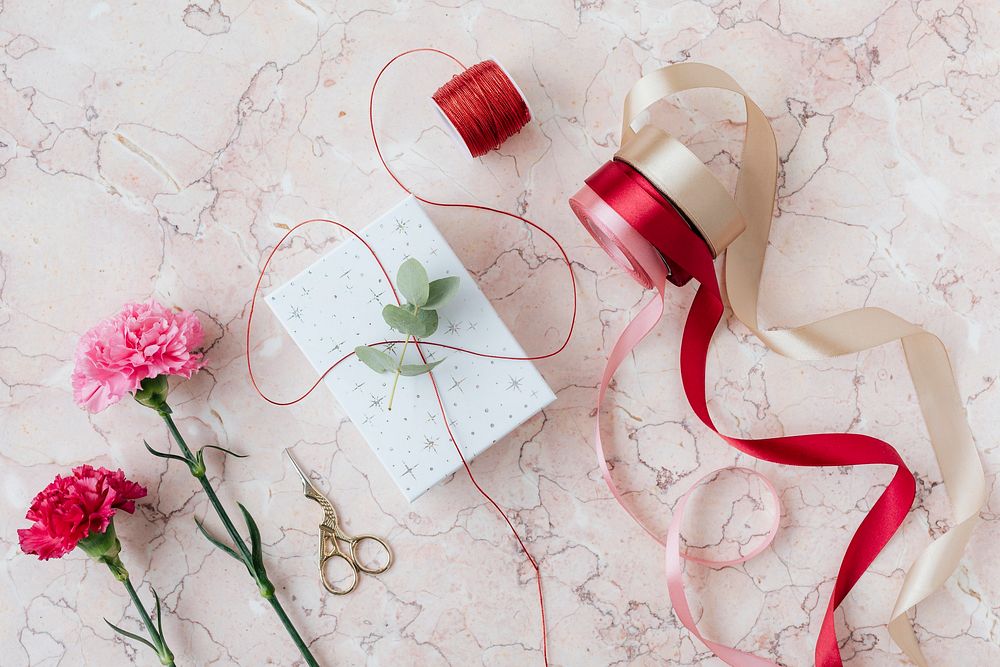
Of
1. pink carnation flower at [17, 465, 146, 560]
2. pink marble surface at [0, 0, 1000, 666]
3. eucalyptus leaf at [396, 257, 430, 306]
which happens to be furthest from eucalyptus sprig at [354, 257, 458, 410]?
pink carnation flower at [17, 465, 146, 560]

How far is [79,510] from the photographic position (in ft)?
2.89

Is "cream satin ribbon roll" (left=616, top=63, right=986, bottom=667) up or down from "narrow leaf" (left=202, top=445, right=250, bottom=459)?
down

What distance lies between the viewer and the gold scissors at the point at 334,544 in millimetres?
979

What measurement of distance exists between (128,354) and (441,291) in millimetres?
372

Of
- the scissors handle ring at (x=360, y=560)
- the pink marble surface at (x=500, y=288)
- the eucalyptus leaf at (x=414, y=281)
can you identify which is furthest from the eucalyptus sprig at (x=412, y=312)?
the scissors handle ring at (x=360, y=560)

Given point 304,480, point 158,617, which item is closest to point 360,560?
point 304,480

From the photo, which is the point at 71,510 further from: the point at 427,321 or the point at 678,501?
the point at 678,501

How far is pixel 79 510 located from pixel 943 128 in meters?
1.17

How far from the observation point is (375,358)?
2.89ft

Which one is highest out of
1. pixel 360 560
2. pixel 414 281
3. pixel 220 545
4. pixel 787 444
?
pixel 414 281

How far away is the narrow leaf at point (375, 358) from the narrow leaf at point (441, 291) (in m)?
0.08

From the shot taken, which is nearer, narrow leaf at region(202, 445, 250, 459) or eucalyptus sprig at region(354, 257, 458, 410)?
eucalyptus sprig at region(354, 257, 458, 410)

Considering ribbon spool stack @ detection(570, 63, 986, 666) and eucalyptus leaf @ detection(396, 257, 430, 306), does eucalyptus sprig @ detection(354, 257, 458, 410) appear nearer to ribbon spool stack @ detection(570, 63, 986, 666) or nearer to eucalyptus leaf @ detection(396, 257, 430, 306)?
eucalyptus leaf @ detection(396, 257, 430, 306)

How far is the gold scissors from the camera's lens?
3.21 feet
